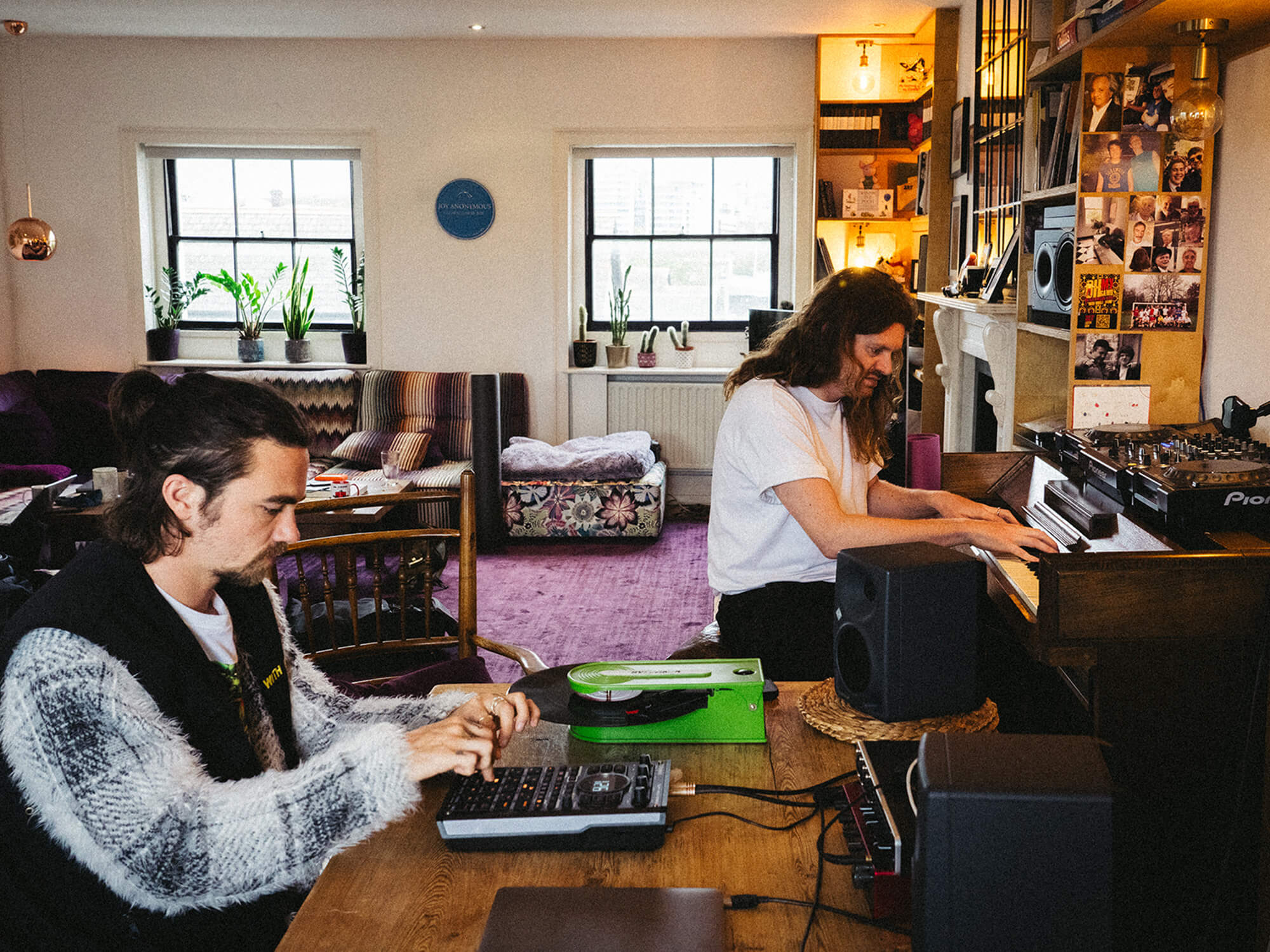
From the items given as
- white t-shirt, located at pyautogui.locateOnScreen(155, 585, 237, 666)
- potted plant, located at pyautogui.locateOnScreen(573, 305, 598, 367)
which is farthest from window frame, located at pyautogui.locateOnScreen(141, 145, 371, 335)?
white t-shirt, located at pyautogui.locateOnScreen(155, 585, 237, 666)

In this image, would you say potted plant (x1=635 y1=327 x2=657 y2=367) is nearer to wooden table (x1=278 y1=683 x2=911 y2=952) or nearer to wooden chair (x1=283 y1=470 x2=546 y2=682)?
wooden chair (x1=283 y1=470 x2=546 y2=682)

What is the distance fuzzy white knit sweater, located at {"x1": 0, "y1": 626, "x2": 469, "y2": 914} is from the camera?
1.15 metres

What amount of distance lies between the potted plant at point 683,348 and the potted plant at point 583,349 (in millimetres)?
480

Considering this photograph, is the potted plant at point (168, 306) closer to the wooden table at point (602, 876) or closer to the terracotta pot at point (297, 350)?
the terracotta pot at point (297, 350)

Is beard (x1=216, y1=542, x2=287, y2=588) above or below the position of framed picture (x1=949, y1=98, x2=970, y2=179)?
below

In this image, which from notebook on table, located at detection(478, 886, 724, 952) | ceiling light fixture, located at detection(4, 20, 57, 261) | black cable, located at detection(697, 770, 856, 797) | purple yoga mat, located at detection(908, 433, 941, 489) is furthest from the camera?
ceiling light fixture, located at detection(4, 20, 57, 261)

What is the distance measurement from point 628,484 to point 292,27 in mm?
3105

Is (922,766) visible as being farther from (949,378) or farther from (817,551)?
(949,378)

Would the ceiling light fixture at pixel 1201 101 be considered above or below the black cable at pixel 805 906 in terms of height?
above

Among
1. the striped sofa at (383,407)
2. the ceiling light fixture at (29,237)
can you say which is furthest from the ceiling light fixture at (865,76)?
the ceiling light fixture at (29,237)

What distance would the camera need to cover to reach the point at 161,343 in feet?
22.6

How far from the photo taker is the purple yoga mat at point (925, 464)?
3.19 metres

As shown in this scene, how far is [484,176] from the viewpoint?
6.54 metres

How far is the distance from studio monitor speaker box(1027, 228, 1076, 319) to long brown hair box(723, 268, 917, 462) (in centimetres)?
78
